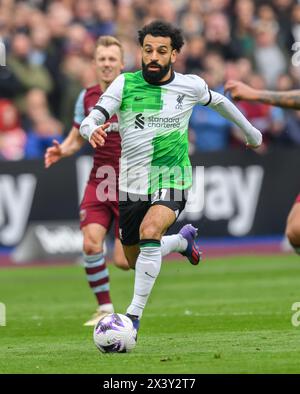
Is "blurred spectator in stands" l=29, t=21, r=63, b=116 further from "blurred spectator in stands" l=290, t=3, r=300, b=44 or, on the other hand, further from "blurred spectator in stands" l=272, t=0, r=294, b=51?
"blurred spectator in stands" l=290, t=3, r=300, b=44

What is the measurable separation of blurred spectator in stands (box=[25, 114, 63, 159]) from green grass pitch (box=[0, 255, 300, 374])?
2.18 meters

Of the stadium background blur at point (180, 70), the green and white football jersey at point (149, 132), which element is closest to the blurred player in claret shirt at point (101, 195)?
the green and white football jersey at point (149, 132)

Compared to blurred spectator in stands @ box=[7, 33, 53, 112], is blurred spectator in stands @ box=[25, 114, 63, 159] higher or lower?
lower

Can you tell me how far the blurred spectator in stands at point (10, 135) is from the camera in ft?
69.6

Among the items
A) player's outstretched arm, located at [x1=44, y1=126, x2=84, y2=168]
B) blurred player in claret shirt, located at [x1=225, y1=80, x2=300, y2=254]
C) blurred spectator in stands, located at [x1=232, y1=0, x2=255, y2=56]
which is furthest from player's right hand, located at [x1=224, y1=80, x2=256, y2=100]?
blurred spectator in stands, located at [x1=232, y1=0, x2=255, y2=56]

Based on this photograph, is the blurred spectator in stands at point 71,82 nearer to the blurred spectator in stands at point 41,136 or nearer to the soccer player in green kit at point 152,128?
the blurred spectator in stands at point 41,136

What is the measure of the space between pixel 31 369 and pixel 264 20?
52.9ft

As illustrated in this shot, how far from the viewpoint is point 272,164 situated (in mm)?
21797

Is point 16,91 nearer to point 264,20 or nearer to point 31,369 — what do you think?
point 264,20

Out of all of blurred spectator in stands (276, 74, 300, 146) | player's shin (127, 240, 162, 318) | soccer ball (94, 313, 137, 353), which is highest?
player's shin (127, 240, 162, 318)

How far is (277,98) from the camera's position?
10.3 meters

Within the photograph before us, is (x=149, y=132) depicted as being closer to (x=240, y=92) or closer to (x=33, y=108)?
(x=240, y=92)

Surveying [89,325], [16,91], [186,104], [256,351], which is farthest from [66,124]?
[256,351]

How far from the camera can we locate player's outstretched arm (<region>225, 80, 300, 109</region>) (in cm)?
995
